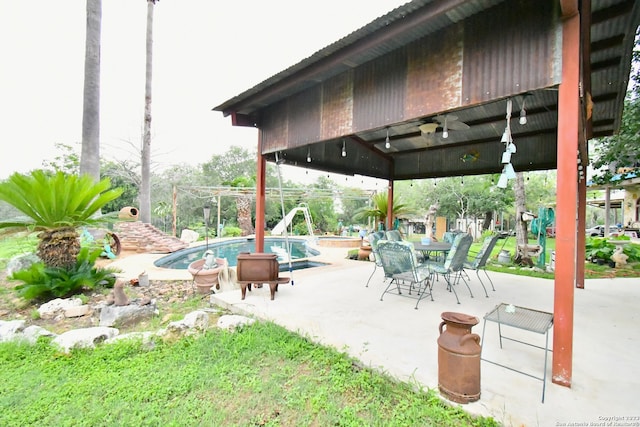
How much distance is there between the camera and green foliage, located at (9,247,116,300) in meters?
4.23

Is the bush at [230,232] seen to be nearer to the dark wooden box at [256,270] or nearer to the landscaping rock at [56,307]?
the landscaping rock at [56,307]

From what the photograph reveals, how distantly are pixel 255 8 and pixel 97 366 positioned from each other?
11.3 metres

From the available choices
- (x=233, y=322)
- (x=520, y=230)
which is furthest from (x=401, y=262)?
(x=520, y=230)

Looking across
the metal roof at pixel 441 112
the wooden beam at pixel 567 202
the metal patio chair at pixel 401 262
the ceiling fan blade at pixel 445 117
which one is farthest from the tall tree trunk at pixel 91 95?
the wooden beam at pixel 567 202

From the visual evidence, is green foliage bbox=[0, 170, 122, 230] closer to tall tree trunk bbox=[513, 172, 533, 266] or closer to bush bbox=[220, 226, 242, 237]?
tall tree trunk bbox=[513, 172, 533, 266]

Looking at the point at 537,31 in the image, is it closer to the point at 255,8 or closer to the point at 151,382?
the point at 151,382

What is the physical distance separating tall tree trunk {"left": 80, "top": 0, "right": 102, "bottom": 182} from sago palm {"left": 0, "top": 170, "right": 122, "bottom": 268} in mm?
3335

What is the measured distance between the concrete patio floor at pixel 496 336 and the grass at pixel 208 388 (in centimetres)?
22

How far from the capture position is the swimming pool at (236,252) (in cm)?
872

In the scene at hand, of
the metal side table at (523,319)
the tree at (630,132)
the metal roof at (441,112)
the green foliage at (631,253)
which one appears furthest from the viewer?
the green foliage at (631,253)

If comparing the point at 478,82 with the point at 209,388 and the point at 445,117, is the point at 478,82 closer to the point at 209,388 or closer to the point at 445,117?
the point at 445,117

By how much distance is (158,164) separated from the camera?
17.9 m

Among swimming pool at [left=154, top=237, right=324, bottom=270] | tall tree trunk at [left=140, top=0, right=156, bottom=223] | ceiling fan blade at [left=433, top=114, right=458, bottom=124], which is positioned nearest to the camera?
ceiling fan blade at [left=433, top=114, right=458, bottom=124]

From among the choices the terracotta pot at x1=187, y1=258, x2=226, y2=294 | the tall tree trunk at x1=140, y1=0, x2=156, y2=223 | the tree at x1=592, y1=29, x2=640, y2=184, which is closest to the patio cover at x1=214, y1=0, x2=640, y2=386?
the terracotta pot at x1=187, y1=258, x2=226, y2=294
